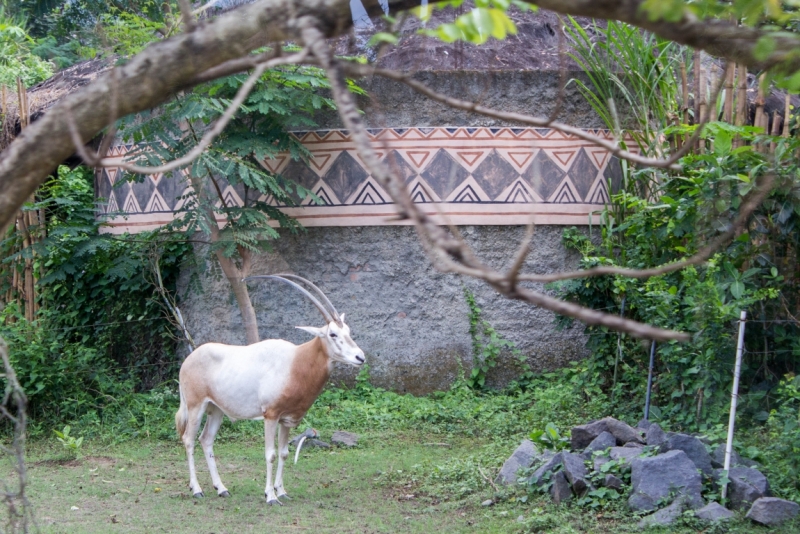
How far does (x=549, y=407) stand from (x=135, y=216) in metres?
5.58

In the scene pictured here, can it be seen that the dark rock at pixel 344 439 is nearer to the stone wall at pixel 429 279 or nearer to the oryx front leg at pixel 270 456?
the stone wall at pixel 429 279

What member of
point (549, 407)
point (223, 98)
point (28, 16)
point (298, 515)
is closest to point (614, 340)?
point (549, 407)

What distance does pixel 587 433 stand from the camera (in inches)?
235

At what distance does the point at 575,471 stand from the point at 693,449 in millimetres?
745

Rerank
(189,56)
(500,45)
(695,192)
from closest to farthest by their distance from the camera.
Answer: (189,56) < (695,192) < (500,45)

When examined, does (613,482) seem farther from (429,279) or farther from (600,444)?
(429,279)

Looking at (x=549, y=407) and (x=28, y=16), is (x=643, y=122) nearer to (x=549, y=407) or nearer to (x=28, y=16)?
(x=549, y=407)

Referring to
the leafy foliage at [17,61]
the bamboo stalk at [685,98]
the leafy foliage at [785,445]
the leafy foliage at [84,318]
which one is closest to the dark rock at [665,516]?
the leafy foliage at [785,445]

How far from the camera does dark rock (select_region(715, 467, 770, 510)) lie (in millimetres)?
4859

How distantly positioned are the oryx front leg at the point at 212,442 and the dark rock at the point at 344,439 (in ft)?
4.55

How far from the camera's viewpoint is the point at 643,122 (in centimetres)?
873

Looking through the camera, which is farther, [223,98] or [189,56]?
[223,98]

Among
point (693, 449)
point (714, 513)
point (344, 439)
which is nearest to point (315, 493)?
point (344, 439)

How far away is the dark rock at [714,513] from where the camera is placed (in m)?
4.74
